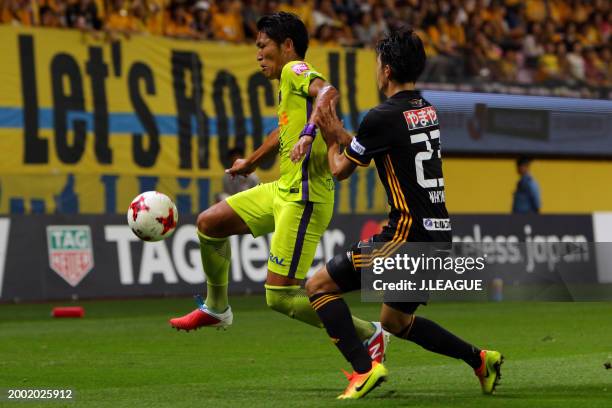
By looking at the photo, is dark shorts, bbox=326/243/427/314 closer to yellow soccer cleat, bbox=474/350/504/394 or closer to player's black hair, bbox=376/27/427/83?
yellow soccer cleat, bbox=474/350/504/394

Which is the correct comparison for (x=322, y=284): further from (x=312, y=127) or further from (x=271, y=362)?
(x=271, y=362)

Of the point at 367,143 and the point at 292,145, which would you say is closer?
the point at 367,143

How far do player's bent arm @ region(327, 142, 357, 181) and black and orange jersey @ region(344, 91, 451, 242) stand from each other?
0.05m

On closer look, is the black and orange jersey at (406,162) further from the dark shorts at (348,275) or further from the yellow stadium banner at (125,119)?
the yellow stadium banner at (125,119)

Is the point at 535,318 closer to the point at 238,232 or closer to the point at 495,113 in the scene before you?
the point at 238,232

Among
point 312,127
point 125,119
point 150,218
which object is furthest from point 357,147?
point 125,119

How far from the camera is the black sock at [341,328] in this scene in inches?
287

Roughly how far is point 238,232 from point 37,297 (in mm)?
8970

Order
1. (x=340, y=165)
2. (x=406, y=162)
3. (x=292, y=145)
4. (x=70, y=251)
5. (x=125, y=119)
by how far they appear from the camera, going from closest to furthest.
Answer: (x=340, y=165)
(x=406, y=162)
(x=292, y=145)
(x=70, y=251)
(x=125, y=119)

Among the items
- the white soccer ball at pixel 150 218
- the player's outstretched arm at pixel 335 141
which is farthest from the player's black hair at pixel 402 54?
the white soccer ball at pixel 150 218

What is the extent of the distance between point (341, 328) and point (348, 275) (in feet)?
1.03

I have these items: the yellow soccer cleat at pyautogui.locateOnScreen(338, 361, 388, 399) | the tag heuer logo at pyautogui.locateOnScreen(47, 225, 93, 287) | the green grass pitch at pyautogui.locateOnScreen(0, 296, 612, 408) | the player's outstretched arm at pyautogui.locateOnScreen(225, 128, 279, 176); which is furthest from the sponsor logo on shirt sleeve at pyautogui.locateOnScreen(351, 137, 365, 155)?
the tag heuer logo at pyautogui.locateOnScreen(47, 225, 93, 287)

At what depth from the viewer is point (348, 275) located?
288 inches

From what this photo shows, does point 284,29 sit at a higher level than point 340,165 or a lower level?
higher
